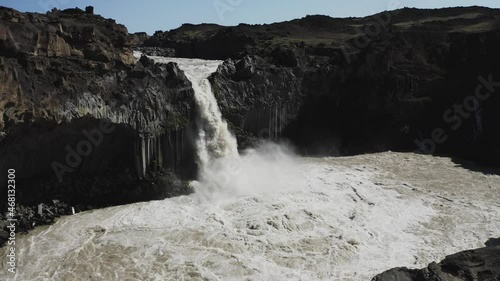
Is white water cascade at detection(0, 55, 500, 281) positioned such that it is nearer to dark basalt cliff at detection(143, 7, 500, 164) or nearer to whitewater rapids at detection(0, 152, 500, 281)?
whitewater rapids at detection(0, 152, 500, 281)

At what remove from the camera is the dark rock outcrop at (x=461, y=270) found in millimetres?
13688

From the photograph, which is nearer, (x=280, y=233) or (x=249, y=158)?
(x=280, y=233)

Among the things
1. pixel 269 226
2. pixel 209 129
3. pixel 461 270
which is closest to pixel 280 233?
pixel 269 226

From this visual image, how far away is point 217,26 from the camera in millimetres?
86125

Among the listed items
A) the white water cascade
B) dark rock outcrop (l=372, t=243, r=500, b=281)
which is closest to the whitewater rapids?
the white water cascade

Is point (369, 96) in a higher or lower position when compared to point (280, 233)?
higher

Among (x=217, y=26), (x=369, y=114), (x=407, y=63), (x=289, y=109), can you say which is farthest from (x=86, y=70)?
(x=217, y=26)

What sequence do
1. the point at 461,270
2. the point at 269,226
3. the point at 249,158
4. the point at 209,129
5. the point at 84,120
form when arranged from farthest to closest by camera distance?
the point at 249,158 → the point at 209,129 → the point at 84,120 → the point at 269,226 → the point at 461,270

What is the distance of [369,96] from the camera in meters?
37.0

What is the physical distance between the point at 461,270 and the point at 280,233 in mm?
8982

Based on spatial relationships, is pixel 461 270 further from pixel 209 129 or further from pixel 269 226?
pixel 209 129

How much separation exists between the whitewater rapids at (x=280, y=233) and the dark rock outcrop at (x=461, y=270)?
3.70 metres

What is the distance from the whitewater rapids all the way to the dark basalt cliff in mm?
6418

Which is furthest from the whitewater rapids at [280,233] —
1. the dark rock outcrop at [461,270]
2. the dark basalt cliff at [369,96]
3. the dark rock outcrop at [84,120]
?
the dark basalt cliff at [369,96]
